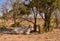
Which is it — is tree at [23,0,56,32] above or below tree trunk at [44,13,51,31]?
above

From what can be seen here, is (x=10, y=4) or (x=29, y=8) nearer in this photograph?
(x=29, y=8)

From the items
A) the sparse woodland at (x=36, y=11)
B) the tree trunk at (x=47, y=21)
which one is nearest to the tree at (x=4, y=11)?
the sparse woodland at (x=36, y=11)

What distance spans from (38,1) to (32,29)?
380 centimetres

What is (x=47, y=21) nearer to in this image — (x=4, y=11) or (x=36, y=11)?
(x=36, y=11)

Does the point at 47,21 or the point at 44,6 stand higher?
the point at 44,6

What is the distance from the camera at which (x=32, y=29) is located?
2403 cm

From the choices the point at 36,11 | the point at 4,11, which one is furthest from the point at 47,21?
the point at 4,11

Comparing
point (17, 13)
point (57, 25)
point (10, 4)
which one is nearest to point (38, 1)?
point (17, 13)

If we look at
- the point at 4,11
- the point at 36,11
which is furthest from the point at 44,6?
the point at 4,11

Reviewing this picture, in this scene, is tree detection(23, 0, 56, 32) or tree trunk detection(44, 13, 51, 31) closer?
tree detection(23, 0, 56, 32)

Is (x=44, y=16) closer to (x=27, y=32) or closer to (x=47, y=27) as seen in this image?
(x=47, y=27)

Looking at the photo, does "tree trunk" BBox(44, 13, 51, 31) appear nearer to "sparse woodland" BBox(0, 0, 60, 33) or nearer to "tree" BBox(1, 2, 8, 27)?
"sparse woodland" BBox(0, 0, 60, 33)

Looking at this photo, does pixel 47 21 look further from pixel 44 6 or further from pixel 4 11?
pixel 4 11

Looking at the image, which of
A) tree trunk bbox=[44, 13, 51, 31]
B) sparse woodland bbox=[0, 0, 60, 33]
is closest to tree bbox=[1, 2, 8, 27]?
sparse woodland bbox=[0, 0, 60, 33]
